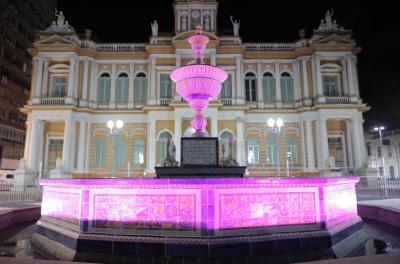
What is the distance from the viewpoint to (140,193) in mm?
5215

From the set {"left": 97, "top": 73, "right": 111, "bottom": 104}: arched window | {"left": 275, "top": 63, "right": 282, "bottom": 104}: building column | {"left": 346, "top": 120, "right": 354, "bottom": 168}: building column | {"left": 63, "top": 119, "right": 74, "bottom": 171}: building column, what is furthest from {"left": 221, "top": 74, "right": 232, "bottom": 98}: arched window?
{"left": 63, "top": 119, "right": 74, "bottom": 171}: building column

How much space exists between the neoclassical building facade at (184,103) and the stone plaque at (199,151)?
50.3 feet

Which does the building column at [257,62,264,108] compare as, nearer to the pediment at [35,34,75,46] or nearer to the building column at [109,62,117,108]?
the building column at [109,62,117,108]

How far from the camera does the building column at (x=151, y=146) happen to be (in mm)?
23411

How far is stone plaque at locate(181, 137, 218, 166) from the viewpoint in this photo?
7.79 meters

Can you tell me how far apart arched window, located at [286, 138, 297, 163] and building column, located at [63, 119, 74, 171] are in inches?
721

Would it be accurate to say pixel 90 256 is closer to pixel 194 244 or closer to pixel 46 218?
pixel 194 244

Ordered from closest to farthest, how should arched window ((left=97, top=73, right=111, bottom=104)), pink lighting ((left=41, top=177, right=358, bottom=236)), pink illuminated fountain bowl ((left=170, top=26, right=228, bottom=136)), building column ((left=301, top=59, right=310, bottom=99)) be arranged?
pink lighting ((left=41, top=177, right=358, bottom=236))
pink illuminated fountain bowl ((left=170, top=26, right=228, bottom=136))
building column ((left=301, top=59, right=310, bottom=99))
arched window ((left=97, top=73, right=111, bottom=104))

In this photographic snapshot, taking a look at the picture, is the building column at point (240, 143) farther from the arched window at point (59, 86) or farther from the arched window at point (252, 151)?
the arched window at point (59, 86)

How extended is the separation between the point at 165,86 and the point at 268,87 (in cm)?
938

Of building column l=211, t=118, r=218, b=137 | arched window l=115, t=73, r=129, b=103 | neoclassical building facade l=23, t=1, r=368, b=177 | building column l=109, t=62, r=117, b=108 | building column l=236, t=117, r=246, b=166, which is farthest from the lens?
arched window l=115, t=73, r=129, b=103

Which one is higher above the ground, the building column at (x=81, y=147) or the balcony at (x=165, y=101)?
the balcony at (x=165, y=101)

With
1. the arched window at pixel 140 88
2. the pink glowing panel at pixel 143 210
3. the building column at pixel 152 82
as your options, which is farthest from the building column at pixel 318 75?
the pink glowing panel at pixel 143 210

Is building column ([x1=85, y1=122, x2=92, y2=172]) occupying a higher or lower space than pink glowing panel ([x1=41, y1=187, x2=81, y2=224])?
higher
